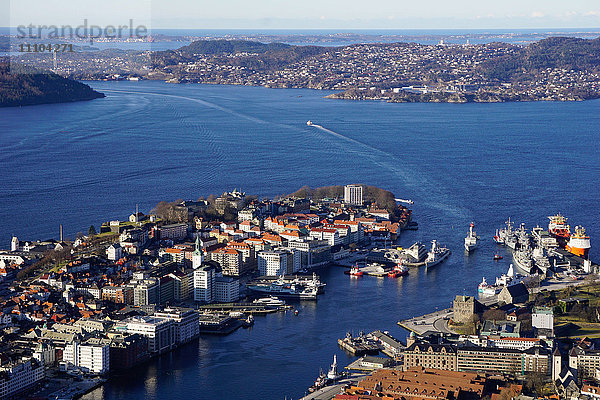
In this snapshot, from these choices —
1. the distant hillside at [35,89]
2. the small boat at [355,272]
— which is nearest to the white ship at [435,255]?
the small boat at [355,272]

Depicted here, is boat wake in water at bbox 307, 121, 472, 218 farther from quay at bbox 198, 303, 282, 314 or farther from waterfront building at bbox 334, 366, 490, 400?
waterfront building at bbox 334, 366, 490, 400

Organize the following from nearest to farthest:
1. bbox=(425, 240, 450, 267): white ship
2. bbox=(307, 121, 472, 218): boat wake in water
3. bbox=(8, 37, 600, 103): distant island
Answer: bbox=(425, 240, 450, 267): white ship
bbox=(307, 121, 472, 218): boat wake in water
bbox=(8, 37, 600, 103): distant island

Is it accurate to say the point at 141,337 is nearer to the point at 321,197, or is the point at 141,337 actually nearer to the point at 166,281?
the point at 166,281

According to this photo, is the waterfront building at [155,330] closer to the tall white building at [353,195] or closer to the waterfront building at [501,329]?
the waterfront building at [501,329]

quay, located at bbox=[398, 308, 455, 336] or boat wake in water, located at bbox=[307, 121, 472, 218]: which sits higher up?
boat wake in water, located at bbox=[307, 121, 472, 218]

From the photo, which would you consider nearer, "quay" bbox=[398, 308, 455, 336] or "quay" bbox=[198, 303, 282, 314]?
"quay" bbox=[398, 308, 455, 336]

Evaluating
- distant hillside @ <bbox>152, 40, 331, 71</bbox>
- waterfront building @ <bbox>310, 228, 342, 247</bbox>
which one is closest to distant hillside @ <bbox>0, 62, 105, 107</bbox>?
distant hillside @ <bbox>152, 40, 331, 71</bbox>

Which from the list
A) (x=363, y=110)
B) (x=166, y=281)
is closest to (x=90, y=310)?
(x=166, y=281)
